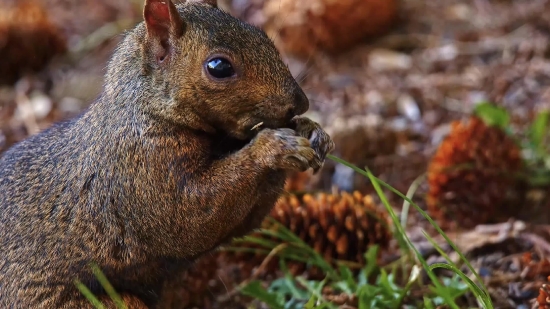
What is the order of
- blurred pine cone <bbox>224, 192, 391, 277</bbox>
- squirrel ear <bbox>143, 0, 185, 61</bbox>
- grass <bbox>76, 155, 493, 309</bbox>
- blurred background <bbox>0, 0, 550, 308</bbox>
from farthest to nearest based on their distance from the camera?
blurred background <bbox>0, 0, 550, 308</bbox> < blurred pine cone <bbox>224, 192, 391, 277</bbox> < grass <bbox>76, 155, 493, 309</bbox> < squirrel ear <bbox>143, 0, 185, 61</bbox>

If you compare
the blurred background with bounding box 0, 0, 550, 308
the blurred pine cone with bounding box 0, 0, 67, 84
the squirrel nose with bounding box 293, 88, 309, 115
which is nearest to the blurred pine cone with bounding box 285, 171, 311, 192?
the blurred background with bounding box 0, 0, 550, 308

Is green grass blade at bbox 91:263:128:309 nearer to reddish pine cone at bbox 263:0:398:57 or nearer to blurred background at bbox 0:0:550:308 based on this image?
blurred background at bbox 0:0:550:308

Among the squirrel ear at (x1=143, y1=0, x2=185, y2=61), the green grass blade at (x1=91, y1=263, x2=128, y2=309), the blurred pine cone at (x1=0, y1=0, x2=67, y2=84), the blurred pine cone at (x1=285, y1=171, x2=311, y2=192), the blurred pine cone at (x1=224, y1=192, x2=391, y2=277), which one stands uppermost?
the blurred pine cone at (x1=0, y1=0, x2=67, y2=84)

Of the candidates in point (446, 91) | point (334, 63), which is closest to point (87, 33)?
point (334, 63)

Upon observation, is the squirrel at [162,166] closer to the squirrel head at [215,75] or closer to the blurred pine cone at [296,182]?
the squirrel head at [215,75]

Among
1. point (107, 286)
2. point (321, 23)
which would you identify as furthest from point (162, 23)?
point (321, 23)

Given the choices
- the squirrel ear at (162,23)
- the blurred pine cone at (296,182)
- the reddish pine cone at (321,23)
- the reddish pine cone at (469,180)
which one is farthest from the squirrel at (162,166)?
the reddish pine cone at (321,23)

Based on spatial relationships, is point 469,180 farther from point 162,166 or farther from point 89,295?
point 89,295

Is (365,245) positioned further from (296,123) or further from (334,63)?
(334,63)
